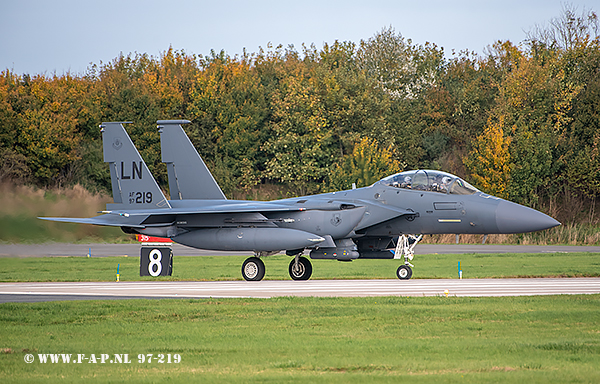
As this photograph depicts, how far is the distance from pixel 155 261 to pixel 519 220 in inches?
394

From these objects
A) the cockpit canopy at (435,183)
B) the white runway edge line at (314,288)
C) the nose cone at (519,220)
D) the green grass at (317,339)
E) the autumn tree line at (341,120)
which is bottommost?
the green grass at (317,339)

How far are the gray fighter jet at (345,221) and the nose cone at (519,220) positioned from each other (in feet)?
0.08

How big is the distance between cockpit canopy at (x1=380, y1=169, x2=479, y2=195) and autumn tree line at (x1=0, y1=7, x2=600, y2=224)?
25.2m

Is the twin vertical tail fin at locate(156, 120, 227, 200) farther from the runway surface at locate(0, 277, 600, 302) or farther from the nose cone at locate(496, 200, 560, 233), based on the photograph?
the nose cone at locate(496, 200, 560, 233)

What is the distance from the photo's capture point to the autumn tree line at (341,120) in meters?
45.4

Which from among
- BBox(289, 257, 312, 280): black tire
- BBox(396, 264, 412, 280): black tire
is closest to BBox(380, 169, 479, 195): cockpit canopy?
BBox(396, 264, 412, 280): black tire

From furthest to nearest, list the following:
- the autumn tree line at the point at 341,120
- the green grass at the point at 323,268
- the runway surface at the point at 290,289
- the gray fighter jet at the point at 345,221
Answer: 1. the autumn tree line at the point at 341,120
2. the green grass at the point at 323,268
3. the gray fighter jet at the point at 345,221
4. the runway surface at the point at 290,289

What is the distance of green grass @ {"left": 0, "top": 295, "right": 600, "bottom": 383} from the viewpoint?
6.78 m

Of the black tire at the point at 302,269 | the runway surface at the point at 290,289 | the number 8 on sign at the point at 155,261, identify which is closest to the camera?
the runway surface at the point at 290,289

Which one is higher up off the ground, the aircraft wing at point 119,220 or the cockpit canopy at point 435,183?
the cockpit canopy at point 435,183

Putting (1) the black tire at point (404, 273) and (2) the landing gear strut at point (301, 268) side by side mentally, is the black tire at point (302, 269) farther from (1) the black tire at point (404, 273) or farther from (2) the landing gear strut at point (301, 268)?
(1) the black tire at point (404, 273)

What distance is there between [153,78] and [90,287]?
134ft

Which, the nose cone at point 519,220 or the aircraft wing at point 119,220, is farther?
the aircraft wing at point 119,220

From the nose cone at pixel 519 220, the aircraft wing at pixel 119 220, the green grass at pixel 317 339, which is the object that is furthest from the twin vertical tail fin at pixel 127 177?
the nose cone at pixel 519 220
